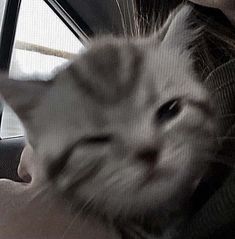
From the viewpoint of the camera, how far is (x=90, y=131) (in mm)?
413

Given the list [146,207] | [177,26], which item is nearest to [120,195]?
[146,207]

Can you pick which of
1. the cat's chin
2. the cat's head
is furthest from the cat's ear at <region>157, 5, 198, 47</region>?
the cat's chin

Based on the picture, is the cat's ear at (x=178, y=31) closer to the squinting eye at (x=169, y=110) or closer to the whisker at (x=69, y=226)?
the squinting eye at (x=169, y=110)

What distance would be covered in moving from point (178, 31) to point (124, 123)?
0.30ft

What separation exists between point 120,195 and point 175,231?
61mm

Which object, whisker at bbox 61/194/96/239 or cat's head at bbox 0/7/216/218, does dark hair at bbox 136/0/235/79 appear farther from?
whisker at bbox 61/194/96/239

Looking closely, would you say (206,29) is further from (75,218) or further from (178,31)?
(75,218)

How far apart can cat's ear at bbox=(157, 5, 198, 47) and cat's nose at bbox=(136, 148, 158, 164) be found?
0.29 feet

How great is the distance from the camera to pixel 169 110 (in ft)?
1.35

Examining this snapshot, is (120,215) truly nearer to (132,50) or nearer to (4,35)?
(132,50)

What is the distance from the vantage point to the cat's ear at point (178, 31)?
0.44 meters

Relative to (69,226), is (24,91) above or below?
above

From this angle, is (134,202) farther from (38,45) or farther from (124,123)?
(38,45)

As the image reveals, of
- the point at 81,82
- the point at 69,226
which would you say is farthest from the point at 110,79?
the point at 69,226
